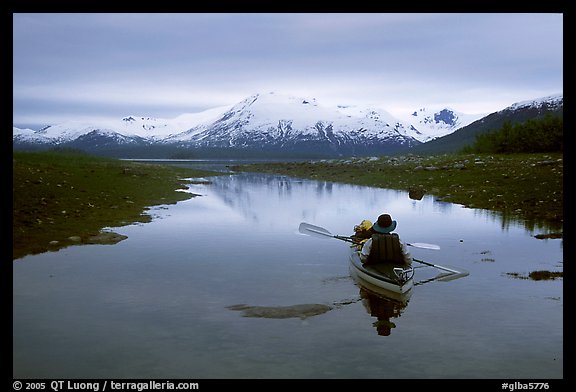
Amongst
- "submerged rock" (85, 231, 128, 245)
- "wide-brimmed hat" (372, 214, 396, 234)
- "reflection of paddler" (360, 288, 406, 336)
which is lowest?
"reflection of paddler" (360, 288, 406, 336)

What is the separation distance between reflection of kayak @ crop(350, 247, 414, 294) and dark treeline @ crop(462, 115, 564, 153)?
228 feet

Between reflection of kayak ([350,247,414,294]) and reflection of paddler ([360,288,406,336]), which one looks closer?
reflection of paddler ([360,288,406,336])

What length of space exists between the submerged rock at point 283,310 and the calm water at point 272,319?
27 centimetres

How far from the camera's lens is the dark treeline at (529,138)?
83438 millimetres

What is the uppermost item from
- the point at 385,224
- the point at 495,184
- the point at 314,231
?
the point at 385,224

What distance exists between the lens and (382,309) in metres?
16.7

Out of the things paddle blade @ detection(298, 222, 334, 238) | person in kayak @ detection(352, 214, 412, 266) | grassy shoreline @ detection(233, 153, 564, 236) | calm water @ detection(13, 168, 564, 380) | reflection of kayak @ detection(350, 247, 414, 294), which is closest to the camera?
calm water @ detection(13, 168, 564, 380)

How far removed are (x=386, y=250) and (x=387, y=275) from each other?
1.39 meters

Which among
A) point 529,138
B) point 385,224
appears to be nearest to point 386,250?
point 385,224

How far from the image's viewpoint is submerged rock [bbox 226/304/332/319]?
15758mm

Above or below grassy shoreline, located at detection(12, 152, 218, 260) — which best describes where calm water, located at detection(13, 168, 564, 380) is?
below

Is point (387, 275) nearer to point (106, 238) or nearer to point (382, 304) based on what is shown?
point (382, 304)

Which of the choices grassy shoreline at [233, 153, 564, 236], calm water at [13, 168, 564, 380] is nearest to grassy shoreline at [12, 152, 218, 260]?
calm water at [13, 168, 564, 380]

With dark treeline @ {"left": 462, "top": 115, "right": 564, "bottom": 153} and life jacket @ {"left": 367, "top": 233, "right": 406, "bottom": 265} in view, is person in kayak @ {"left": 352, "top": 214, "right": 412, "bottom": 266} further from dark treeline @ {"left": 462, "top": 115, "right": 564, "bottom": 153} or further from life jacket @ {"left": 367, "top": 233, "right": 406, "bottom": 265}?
dark treeline @ {"left": 462, "top": 115, "right": 564, "bottom": 153}
